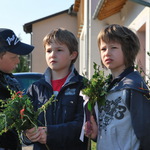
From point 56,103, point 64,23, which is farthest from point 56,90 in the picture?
Answer: point 64,23

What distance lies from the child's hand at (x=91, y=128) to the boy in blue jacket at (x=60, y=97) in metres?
0.12

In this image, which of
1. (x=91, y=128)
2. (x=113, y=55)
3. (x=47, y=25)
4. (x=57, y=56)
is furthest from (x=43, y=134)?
(x=47, y=25)

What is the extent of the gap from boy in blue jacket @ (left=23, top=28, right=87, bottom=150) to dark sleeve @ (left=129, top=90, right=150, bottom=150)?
1.72ft

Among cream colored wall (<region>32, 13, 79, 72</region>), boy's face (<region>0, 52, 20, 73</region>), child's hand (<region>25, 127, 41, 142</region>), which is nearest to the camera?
child's hand (<region>25, 127, 41, 142</region>)

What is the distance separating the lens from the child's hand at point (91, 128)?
237 centimetres

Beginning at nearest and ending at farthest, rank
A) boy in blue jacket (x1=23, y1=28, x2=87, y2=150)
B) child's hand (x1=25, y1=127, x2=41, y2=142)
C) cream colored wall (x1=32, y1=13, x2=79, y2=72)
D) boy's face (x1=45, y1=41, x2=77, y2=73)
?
child's hand (x1=25, y1=127, x2=41, y2=142) → boy in blue jacket (x1=23, y1=28, x2=87, y2=150) → boy's face (x1=45, y1=41, x2=77, y2=73) → cream colored wall (x1=32, y1=13, x2=79, y2=72)

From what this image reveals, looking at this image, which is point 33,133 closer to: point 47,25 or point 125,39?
point 125,39

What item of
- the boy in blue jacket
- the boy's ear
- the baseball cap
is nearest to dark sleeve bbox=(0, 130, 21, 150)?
the boy in blue jacket

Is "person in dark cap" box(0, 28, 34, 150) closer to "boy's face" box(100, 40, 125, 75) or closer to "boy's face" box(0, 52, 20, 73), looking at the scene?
"boy's face" box(0, 52, 20, 73)

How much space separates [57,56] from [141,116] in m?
0.95

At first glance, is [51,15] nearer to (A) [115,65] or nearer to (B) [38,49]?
(B) [38,49]

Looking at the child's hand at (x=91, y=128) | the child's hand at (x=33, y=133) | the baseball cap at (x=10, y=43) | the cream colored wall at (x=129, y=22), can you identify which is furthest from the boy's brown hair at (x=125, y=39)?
the cream colored wall at (x=129, y=22)

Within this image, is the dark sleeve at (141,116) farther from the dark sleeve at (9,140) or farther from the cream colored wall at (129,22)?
the cream colored wall at (129,22)

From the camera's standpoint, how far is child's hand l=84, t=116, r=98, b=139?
7.78ft
